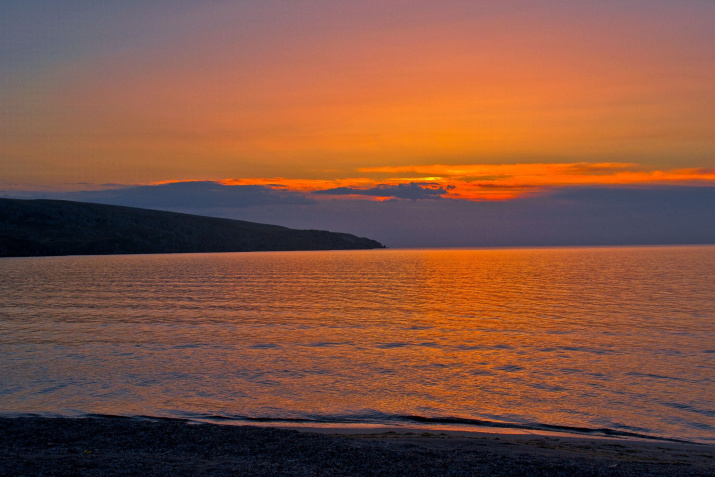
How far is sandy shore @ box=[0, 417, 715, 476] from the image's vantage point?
1309 centimetres

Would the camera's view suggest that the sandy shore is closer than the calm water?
Yes

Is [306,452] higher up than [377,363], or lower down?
higher up

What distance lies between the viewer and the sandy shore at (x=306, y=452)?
13.1 metres

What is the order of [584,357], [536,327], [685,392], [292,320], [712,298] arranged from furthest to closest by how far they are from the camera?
[712,298]
[292,320]
[536,327]
[584,357]
[685,392]

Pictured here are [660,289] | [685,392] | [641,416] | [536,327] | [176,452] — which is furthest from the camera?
[660,289]

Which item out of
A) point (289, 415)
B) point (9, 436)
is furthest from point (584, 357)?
point (9, 436)

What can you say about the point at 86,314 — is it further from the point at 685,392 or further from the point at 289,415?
the point at 685,392

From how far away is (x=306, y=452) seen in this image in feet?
47.8

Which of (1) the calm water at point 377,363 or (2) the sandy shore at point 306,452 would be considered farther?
(1) the calm water at point 377,363

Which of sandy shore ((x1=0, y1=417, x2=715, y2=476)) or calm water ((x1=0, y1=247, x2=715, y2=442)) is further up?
sandy shore ((x1=0, y1=417, x2=715, y2=476))

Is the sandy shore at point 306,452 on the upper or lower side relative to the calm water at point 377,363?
upper

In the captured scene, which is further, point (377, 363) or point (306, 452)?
point (377, 363)

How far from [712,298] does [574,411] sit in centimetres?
4845

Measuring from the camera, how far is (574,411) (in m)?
19.7
